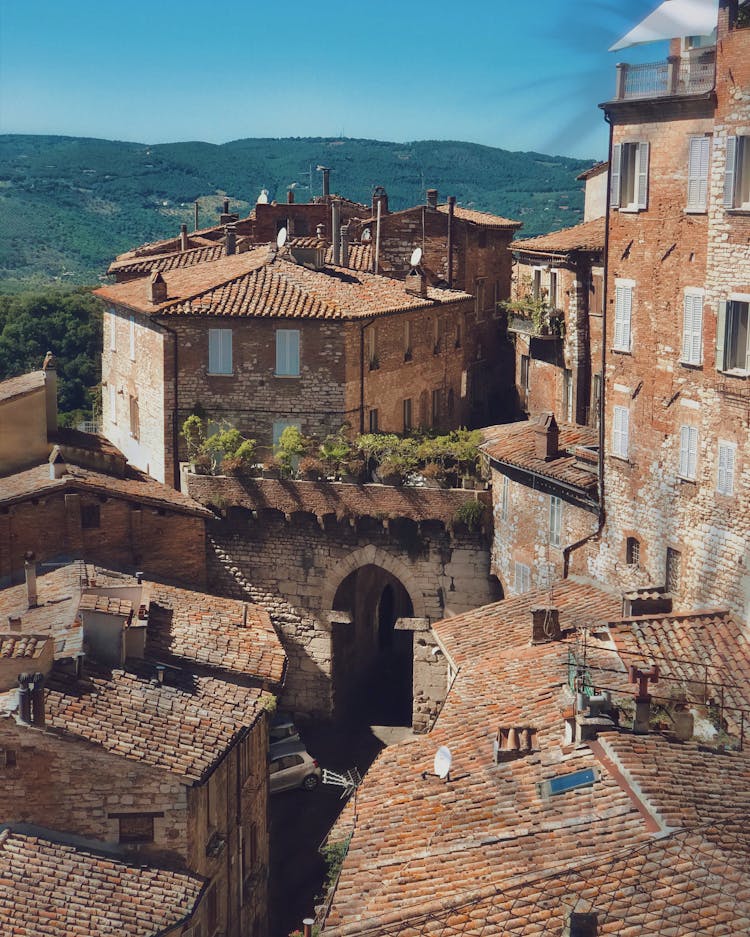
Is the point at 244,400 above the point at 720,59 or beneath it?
beneath

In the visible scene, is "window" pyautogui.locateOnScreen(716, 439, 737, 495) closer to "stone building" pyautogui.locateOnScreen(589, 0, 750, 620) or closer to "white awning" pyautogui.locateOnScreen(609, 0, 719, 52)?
"stone building" pyautogui.locateOnScreen(589, 0, 750, 620)

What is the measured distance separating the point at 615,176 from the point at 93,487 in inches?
A: 553

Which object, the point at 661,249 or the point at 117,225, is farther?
the point at 117,225

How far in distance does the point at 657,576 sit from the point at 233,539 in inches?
534

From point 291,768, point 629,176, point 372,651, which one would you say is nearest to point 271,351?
point 372,651

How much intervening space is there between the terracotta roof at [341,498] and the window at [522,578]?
240cm

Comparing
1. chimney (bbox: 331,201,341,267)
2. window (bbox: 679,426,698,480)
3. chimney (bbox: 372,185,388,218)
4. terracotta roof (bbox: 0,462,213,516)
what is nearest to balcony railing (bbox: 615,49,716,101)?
window (bbox: 679,426,698,480)

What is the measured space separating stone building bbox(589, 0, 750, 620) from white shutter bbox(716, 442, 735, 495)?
0.04 metres

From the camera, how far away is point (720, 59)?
29234 mm

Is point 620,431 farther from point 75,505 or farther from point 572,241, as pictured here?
point 75,505

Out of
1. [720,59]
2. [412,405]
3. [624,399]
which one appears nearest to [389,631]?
[412,405]

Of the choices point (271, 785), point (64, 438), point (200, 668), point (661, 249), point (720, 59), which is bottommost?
point (271, 785)

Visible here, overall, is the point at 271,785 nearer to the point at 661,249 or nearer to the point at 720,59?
the point at 661,249

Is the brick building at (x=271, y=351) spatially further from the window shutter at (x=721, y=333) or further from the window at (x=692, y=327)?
the window shutter at (x=721, y=333)
